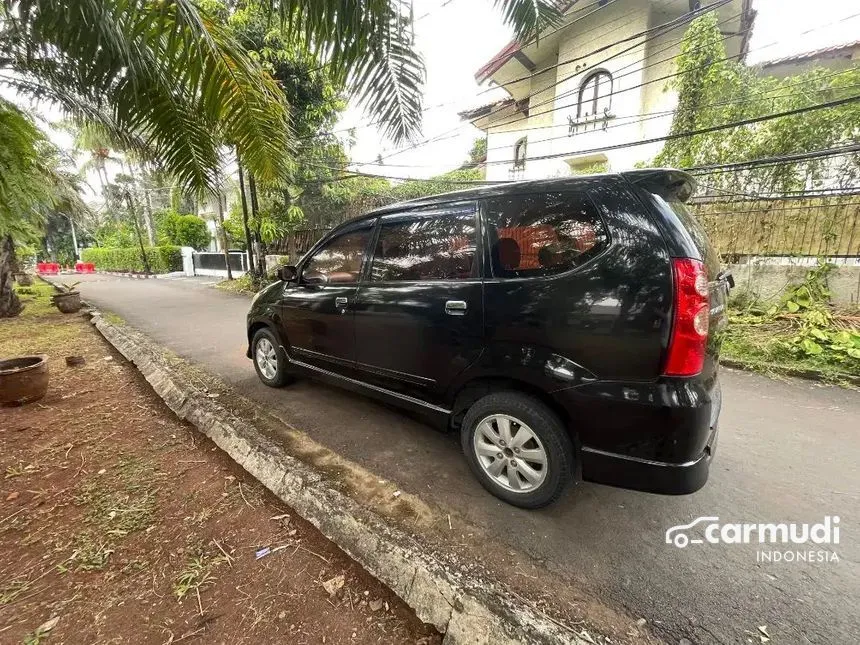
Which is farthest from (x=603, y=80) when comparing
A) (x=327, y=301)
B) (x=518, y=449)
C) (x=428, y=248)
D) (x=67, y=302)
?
(x=67, y=302)

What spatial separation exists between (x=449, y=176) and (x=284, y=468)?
18.3 metres

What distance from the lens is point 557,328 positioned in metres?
1.78

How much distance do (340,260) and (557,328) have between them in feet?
6.40

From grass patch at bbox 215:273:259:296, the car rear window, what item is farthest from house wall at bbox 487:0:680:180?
grass patch at bbox 215:273:259:296

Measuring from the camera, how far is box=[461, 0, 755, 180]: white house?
905cm

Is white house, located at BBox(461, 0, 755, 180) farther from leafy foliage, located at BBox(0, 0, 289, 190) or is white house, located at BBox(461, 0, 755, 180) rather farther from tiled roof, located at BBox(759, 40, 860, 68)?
leafy foliage, located at BBox(0, 0, 289, 190)

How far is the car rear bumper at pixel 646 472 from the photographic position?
1646 millimetres

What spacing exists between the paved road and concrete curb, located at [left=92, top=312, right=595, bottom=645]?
0.36 metres

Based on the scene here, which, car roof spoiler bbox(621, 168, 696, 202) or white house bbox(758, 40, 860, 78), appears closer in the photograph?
car roof spoiler bbox(621, 168, 696, 202)

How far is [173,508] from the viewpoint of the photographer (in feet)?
6.92

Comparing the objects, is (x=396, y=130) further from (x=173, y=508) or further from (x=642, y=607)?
(x=642, y=607)

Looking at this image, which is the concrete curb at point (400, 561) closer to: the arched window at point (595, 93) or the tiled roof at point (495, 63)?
the tiled roof at point (495, 63)

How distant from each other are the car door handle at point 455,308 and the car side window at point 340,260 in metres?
0.97

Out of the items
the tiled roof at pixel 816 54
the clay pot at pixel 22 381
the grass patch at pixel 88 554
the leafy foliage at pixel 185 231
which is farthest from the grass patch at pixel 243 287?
the tiled roof at pixel 816 54
